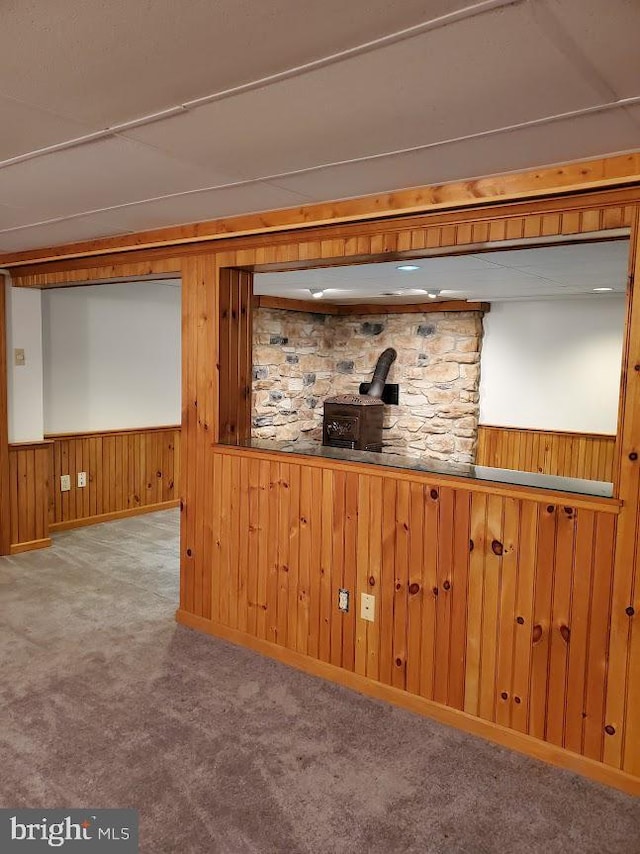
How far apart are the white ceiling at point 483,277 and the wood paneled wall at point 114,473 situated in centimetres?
175

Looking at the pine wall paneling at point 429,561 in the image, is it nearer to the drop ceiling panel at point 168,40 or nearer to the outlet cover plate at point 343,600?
the outlet cover plate at point 343,600

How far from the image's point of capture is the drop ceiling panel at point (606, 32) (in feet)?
3.85

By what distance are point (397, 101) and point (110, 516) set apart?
16.0 feet

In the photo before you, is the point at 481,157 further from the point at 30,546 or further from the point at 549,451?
the point at 549,451

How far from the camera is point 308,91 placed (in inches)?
61.6

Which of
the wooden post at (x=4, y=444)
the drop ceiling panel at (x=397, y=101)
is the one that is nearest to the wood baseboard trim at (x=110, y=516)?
the wooden post at (x=4, y=444)

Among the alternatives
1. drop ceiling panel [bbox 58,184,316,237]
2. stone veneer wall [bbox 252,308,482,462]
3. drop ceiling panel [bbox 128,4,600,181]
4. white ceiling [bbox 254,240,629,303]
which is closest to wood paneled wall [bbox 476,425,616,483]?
stone veneer wall [bbox 252,308,482,462]

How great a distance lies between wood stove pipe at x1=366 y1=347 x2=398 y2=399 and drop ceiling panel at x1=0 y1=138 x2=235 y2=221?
4198 millimetres

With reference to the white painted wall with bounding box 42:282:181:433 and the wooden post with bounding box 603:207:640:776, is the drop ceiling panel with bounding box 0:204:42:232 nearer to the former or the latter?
the white painted wall with bounding box 42:282:181:433

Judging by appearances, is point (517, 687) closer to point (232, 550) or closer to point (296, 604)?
point (296, 604)

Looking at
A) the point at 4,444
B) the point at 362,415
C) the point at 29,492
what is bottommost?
the point at 29,492

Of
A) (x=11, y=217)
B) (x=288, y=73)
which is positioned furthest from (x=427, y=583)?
(x=11, y=217)

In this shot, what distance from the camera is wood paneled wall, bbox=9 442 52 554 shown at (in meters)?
4.73

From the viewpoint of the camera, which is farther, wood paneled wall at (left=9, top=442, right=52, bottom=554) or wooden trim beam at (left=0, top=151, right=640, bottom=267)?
wood paneled wall at (left=9, top=442, right=52, bottom=554)
